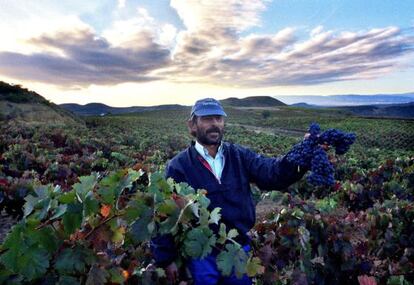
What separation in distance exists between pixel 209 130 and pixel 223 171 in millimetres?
357

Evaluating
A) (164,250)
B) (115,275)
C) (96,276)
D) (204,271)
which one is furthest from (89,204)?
(204,271)

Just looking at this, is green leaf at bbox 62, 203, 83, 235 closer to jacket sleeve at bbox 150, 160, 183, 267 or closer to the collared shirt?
jacket sleeve at bbox 150, 160, 183, 267

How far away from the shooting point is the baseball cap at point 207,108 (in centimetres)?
348

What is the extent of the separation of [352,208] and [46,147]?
10696mm

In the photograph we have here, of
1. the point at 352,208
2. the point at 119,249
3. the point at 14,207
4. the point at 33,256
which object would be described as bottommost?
the point at 352,208

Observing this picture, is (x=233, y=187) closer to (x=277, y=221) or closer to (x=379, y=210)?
(x=277, y=221)

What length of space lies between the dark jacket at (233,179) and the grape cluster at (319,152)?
18 cm

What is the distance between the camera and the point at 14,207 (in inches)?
274

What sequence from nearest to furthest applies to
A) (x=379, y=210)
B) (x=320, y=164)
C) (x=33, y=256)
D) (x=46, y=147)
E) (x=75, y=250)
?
(x=33, y=256) < (x=75, y=250) < (x=320, y=164) < (x=379, y=210) < (x=46, y=147)

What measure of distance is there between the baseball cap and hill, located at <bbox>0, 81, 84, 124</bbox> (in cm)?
4638

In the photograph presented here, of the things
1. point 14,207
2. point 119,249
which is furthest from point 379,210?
point 14,207

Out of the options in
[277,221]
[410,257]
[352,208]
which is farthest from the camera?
[352,208]

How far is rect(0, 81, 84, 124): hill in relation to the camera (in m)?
49.2

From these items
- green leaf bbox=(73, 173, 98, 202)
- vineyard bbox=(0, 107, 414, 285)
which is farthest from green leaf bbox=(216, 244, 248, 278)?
green leaf bbox=(73, 173, 98, 202)
